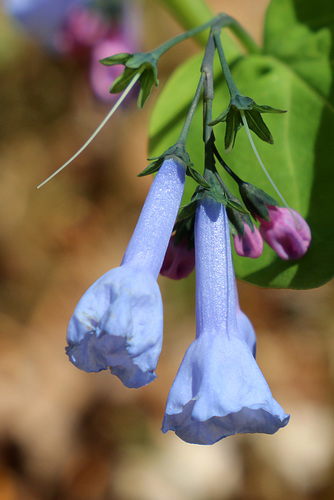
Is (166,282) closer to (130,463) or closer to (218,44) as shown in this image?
(130,463)

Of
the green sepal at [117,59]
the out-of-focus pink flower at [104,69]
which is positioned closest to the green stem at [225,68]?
the green sepal at [117,59]

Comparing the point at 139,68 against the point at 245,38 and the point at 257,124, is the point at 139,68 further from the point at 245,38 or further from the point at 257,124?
the point at 245,38

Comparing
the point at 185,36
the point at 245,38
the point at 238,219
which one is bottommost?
the point at 238,219

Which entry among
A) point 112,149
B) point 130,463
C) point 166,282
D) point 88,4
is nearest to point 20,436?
point 130,463

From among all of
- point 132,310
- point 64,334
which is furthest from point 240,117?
point 64,334

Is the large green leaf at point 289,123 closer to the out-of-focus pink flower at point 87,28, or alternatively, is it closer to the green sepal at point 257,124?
the green sepal at point 257,124

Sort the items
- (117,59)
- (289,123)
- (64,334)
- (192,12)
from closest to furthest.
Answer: (117,59) → (289,123) → (192,12) → (64,334)
